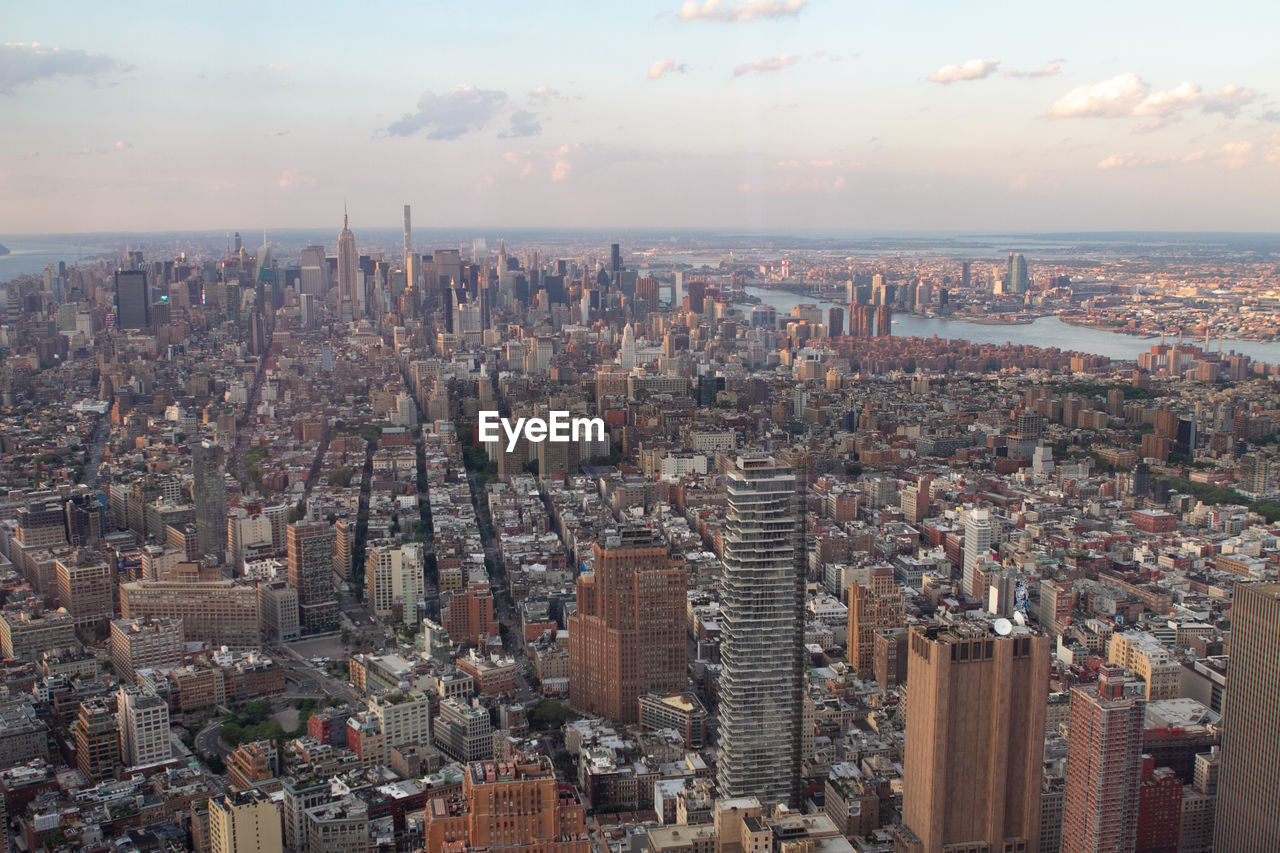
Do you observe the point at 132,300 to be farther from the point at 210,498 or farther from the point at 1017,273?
the point at 1017,273

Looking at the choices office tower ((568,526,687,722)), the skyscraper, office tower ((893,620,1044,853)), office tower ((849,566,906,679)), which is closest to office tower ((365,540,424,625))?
office tower ((568,526,687,722))

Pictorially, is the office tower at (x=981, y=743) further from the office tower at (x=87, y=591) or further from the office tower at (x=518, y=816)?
the office tower at (x=87, y=591)

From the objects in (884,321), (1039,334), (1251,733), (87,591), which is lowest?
(87,591)

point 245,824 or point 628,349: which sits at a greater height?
point 628,349

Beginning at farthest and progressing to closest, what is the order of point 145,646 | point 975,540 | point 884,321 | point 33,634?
point 884,321, point 975,540, point 33,634, point 145,646

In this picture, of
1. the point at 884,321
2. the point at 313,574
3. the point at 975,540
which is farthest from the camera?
the point at 884,321

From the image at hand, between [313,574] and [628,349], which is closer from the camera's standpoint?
[313,574]

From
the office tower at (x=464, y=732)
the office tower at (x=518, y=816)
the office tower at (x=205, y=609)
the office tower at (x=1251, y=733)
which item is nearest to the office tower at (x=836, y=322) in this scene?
the office tower at (x=205, y=609)

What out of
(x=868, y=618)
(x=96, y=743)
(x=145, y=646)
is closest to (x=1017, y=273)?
(x=868, y=618)
